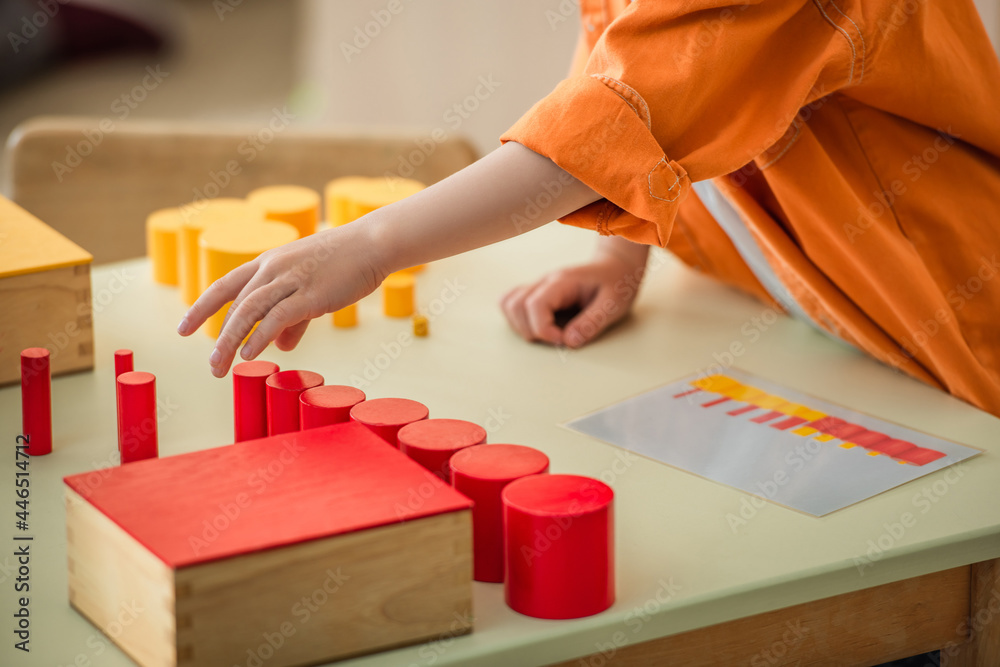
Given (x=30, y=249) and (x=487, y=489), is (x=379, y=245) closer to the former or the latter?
(x=487, y=489)

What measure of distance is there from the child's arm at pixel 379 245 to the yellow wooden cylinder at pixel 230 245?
9.6 inches

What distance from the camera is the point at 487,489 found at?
52 centimetres

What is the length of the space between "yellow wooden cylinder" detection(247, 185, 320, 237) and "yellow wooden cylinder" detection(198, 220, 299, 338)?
0.18ft

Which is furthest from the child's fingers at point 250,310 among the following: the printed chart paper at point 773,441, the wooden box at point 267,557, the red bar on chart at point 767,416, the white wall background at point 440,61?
the white wall background at point 440,61

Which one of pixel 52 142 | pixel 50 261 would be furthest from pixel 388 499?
pixel 52 142

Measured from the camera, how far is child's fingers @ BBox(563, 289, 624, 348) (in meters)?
0.86

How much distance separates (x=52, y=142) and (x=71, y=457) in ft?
2.31

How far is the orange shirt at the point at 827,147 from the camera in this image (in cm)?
60

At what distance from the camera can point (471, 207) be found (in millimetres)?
604

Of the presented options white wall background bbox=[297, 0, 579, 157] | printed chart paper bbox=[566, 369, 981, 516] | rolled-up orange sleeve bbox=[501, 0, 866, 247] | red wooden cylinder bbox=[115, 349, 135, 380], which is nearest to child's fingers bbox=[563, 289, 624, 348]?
printed chart paper bbox=[566, 369, 981, 516]

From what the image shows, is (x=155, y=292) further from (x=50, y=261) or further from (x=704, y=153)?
(x=704, y=153)

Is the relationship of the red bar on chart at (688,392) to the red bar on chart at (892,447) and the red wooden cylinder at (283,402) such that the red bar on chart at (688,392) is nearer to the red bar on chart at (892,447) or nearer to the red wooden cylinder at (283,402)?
the red bar on chart at (892,447)

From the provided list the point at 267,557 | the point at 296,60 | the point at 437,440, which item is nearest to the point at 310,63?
the point at 296,60

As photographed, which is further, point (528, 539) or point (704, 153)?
point (704, 153)
